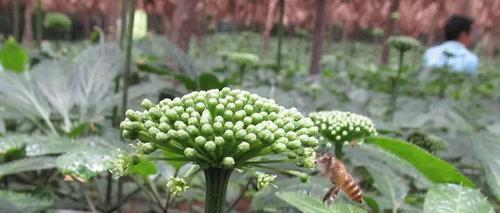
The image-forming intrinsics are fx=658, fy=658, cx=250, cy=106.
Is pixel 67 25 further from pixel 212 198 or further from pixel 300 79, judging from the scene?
pixel 212 198

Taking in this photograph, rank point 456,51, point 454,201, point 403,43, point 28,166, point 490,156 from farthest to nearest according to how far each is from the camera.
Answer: point 456,51, point 403,43, point 28,166, point 490,156, point 454,201

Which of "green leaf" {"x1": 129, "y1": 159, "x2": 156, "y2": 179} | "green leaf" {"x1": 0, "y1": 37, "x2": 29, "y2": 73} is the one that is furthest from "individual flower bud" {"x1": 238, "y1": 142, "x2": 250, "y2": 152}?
"green leaf" {"x1": 0, "y1": 37, "x2": 29, "y2": 73}

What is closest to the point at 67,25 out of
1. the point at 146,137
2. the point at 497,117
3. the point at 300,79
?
the point at 300,79

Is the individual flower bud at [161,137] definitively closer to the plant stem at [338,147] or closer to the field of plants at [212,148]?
the field of plants at [212,148]

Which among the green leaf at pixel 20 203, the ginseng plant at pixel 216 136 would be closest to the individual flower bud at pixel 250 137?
the ginseng plant at pixel 216 136

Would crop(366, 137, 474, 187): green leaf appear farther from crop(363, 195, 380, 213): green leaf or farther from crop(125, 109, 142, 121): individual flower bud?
crop(125, 109, 142, 121): individual flower bud

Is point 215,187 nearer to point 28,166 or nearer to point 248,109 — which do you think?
point 248,109

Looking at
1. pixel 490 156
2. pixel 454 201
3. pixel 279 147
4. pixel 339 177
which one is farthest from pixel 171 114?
pixel 490 156
